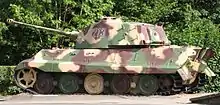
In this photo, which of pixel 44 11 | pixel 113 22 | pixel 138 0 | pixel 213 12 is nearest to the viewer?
pixel 113 22

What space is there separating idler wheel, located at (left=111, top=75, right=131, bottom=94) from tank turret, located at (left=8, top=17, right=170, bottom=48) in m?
1.23

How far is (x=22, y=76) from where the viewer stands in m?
21.2

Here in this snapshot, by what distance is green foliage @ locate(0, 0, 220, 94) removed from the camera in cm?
2602

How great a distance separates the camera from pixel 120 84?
2027 cm

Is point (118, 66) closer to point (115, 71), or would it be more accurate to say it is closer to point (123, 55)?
point (115, 71)

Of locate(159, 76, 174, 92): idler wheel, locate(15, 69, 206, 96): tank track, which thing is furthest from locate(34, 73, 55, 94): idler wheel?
locate(159, 76, 174, 92): idler wheel

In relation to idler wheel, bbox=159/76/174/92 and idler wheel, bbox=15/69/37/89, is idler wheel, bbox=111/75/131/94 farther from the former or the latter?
idler wheel, bbox=15/69/37/89

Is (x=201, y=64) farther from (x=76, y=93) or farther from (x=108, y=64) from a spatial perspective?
(x=76, y=93)

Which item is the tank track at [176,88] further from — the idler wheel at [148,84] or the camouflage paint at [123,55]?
the camouflage paint at [123,55]

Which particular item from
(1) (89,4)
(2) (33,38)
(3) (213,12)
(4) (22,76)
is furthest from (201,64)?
(3) (213,12)

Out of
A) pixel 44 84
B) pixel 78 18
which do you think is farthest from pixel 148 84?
pixel 78 18

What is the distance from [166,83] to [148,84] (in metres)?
0.64

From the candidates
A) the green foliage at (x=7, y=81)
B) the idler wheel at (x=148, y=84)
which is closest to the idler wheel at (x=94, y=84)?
the idler wheel at (x=148, y=84)

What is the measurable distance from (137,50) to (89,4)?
772 cm
